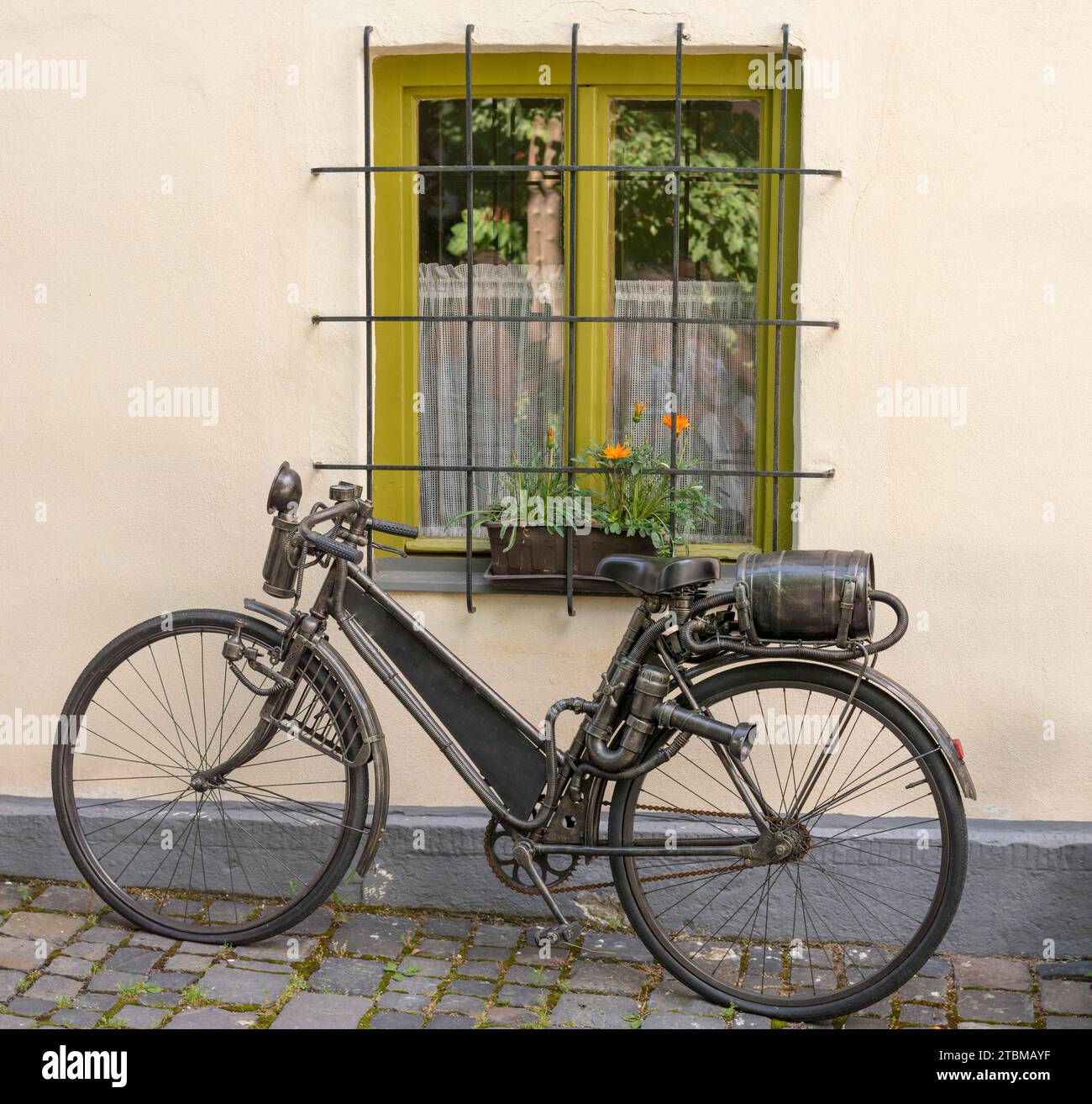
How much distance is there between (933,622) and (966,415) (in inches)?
24.1

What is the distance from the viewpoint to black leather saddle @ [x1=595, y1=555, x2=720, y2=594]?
3.36 metres

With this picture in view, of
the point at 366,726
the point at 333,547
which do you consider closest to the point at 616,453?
the point at 333,547

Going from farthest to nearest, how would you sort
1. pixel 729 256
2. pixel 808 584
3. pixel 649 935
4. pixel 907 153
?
1. pixel 729 256
2. pixel 907 153
3. pixel 649 935
4. pixel 808 584

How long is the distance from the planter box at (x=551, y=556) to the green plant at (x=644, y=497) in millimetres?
42

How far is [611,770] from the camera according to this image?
11.5 ft

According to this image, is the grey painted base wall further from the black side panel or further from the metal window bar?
the metal window bar

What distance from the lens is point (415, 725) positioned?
4191 mm

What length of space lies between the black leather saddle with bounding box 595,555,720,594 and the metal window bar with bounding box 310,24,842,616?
1.90 feet

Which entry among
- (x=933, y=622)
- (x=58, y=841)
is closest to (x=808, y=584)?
(x=933, y=622)

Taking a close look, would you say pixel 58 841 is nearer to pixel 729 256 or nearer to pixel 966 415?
pixel 729 256

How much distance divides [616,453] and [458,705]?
89cm

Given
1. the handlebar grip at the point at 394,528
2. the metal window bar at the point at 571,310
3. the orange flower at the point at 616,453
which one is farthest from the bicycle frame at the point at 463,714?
the orange flower at the point at 616,453

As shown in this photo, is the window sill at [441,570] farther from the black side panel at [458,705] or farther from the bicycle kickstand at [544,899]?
the bicycle kickstand at [544,899]

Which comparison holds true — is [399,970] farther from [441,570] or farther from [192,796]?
[441,570]
